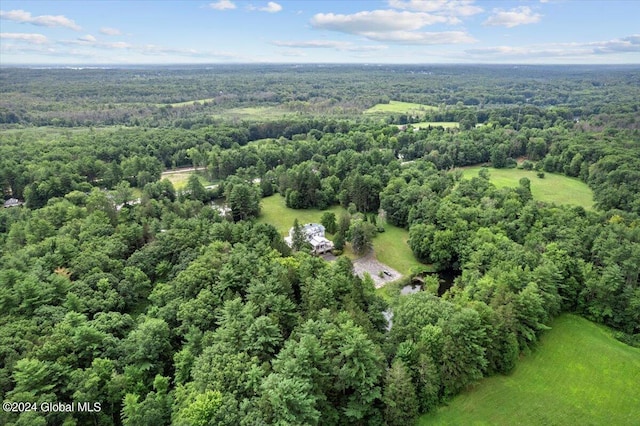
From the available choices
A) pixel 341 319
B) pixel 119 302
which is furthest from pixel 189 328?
pixel 341 319

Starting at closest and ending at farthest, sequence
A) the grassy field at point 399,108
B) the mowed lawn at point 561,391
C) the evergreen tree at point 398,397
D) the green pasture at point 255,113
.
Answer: the evergreen tree at point 398,397, the mowed lawn at point 561,391, the green pasture at point 255,113, the grassy field at point 399,108

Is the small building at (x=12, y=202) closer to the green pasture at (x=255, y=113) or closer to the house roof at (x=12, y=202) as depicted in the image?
the house roof at (x=12, y=202)

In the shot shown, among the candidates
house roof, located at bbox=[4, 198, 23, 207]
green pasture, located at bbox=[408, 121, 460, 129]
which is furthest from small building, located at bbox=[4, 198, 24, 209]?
green pasture, located at bbox=[408, 121, 460, 129]

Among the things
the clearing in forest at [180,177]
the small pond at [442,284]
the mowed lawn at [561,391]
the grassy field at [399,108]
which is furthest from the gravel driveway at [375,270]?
the grassy field at [399,108]

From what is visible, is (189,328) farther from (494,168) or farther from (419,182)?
(494,168)

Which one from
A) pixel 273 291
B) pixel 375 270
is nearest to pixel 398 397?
pixel 273 291

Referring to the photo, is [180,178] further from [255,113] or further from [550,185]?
[255,113]
